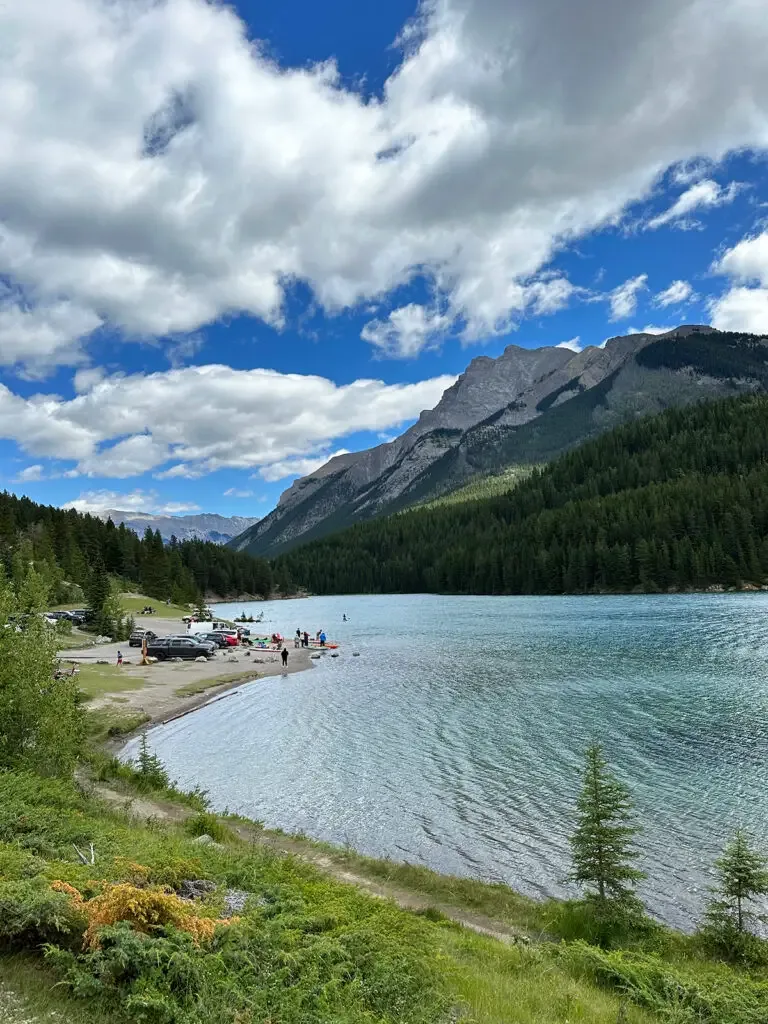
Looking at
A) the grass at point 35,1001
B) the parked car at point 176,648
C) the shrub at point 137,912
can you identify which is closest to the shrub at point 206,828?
the shrub at point 137,912

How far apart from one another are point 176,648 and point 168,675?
46.8 feet

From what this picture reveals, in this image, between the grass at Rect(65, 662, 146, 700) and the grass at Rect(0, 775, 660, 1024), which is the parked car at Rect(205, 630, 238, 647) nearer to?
the grass at Rect(65, 662, 146, 700)

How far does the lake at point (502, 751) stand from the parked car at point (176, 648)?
52.6 feet

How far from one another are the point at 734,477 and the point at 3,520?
203232mm

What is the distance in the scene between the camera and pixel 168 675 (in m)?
60.3

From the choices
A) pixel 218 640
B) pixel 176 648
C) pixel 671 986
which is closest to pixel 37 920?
pixel 671 986

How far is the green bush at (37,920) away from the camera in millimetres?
8719

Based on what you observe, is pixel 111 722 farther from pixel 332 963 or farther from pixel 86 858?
pixel 332 963

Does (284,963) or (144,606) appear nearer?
(284,963)

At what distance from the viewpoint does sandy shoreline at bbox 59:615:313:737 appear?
A: 147ft

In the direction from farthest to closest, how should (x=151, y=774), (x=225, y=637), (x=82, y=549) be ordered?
(x=82, y=549) → (x=225, y=637) → (x=151, y=774)

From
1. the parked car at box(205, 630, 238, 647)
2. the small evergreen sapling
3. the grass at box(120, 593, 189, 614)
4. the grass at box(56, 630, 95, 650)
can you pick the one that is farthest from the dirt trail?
the grass at box(120, 593, 189, 614)

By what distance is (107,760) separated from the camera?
91.1 feet

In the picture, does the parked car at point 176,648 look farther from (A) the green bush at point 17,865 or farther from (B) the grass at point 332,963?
(A) the green bush at point 17,865
